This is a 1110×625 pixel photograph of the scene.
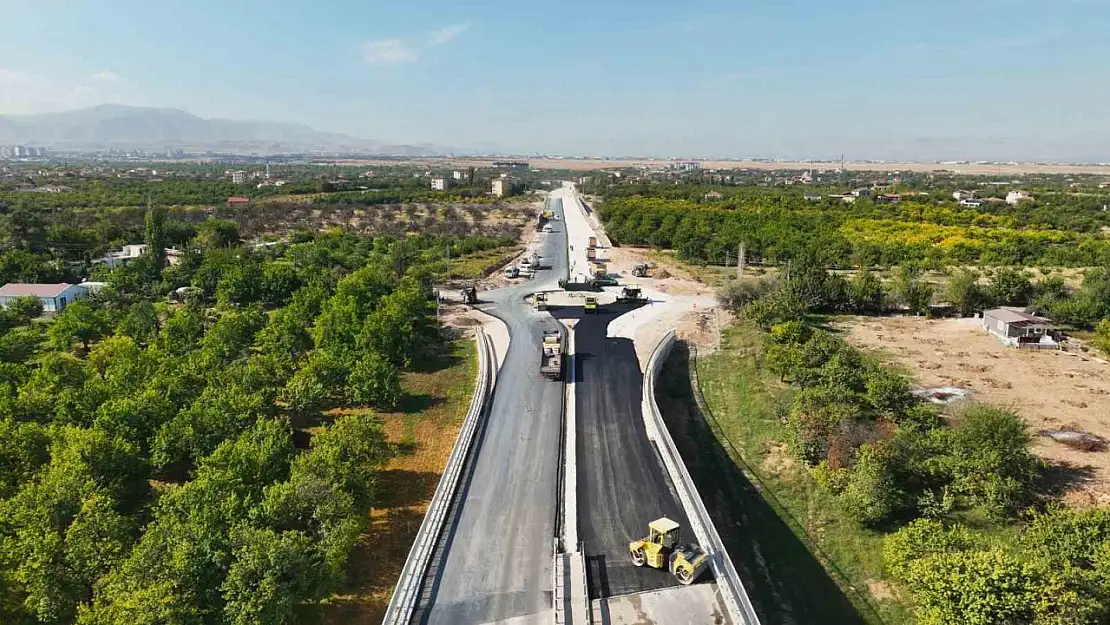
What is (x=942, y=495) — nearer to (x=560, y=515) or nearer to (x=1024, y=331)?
(x=560, y=515)

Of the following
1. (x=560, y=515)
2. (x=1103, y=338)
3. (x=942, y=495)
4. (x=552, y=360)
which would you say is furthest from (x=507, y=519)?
(x=1103, y=338)

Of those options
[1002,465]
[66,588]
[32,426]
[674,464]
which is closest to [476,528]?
[674,464]

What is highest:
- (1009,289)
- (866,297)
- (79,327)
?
(1009,289)

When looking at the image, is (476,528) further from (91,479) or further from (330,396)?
(330,396)

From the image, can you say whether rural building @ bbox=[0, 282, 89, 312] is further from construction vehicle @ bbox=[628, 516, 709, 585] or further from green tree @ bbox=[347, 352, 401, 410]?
construction vehicle @ bbox=[628, 516, 709, 585]

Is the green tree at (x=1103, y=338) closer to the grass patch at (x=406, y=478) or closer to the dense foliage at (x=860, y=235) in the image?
the dense foliage at (x=860, y=235)

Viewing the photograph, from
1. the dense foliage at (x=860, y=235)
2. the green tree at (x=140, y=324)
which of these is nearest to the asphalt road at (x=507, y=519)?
the green tree at (x=140, y=324)
